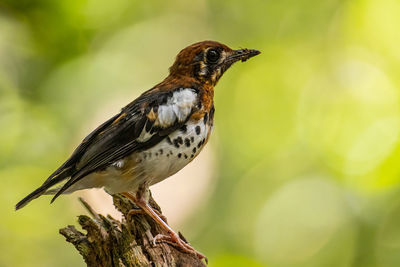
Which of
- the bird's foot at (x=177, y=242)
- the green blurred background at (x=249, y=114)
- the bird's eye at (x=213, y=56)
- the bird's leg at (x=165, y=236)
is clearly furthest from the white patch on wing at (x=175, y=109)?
the green blurred background at (x=249, y=114)

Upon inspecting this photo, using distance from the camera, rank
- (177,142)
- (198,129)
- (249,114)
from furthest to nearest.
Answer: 1. (249,114)
2. (198,129)
3. (177,142)

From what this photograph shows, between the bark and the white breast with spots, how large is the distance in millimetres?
549

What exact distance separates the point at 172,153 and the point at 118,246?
99cm

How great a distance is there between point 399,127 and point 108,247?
171 inches

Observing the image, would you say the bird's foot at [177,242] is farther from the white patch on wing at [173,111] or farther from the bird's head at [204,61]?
the bird's head at [204,61]

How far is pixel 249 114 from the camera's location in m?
10.1

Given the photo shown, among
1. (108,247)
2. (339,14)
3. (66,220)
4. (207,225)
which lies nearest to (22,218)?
(66,220)

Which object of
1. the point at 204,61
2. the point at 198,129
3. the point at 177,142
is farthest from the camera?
the point at 204,61

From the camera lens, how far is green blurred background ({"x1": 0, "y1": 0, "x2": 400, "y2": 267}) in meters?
7.99

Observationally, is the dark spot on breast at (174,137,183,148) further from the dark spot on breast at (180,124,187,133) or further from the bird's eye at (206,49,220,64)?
the bird's eye at (206,49,220,64)

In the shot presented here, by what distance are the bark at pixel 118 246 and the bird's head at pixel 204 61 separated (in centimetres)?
172

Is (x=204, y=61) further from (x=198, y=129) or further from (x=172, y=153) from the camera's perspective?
(x=172, y=153)

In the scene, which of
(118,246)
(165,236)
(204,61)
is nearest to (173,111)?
(204,61)

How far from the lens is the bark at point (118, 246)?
5039mm
